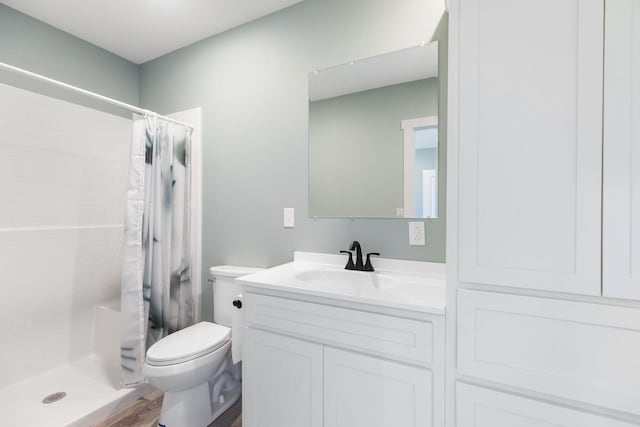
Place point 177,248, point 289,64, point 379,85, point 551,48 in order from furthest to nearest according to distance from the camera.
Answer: point 177,248, point 289,64, point 379,85, point 551,48

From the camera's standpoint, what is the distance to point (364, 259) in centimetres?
157

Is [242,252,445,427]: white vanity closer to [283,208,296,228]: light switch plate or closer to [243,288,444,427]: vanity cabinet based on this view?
[243,288,444,427]: vanity cabinet

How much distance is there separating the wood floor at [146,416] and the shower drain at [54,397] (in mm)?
353

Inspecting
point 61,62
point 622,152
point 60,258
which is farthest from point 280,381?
point 61,62

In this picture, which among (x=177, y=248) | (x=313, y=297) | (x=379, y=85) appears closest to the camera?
(x=313, y=297)

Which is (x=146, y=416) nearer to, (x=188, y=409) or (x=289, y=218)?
(x=188, y=409)

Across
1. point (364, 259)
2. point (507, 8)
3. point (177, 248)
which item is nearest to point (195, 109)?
point (177, 248)

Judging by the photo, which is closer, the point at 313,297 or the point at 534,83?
the point at 534,83

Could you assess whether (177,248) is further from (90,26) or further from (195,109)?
(90,26)

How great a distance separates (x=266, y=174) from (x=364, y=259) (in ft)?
2.73

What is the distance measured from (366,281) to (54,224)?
2115 millimetres

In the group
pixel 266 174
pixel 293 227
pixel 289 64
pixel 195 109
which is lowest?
pixel 293 227

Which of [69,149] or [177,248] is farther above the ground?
[69,149]

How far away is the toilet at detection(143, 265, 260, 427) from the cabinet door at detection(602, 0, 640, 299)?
5.32 feet
